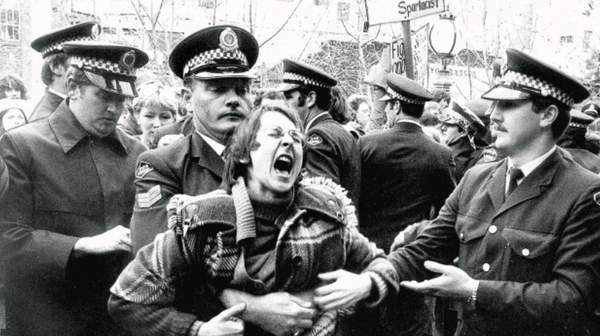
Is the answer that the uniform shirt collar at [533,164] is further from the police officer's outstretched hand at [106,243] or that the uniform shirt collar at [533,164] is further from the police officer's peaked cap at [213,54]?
the police officer's outstretched hand at [106,243]

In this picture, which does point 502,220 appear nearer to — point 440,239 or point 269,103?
point 440,239

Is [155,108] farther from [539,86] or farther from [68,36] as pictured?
[539,86]

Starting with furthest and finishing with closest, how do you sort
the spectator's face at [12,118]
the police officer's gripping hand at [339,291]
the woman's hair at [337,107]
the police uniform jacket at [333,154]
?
the spectator's face at [12,118]
the woman's hair at [337,107]
the police uniform jacket at [333,154]
the police officer's gripping hand at [339,291]

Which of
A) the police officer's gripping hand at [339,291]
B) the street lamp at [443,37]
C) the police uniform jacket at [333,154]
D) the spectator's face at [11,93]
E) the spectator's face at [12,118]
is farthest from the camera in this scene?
the street lamp at [443,37]

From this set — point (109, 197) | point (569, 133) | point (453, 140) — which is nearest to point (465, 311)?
point (109, 197)

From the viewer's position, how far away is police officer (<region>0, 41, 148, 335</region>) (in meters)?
4.16

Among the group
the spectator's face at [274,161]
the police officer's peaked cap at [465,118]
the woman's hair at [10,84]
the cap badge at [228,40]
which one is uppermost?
the cap badge at [228,40]

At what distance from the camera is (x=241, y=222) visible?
10.5ft

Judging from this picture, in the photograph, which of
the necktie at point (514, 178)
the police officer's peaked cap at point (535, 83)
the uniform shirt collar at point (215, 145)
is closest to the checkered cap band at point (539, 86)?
the police officer's peaked cap at point (535, 83)

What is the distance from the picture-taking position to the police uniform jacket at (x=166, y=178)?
3617 mm

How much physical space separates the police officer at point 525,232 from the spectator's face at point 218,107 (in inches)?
44.0

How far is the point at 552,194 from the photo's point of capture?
3814 mm

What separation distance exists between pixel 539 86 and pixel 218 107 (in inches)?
64.2

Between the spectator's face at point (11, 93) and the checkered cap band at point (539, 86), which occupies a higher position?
the checkered cap band at point (539, 86)
